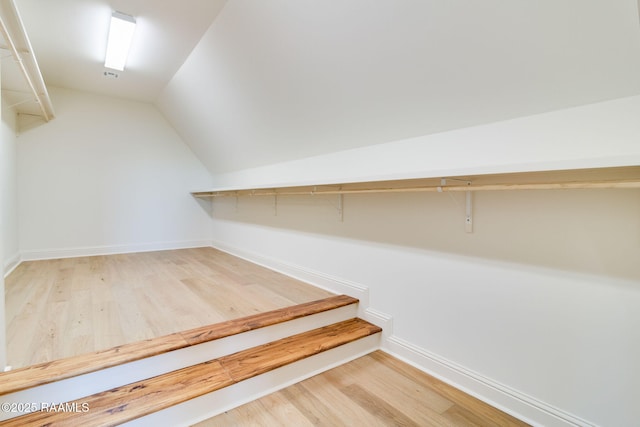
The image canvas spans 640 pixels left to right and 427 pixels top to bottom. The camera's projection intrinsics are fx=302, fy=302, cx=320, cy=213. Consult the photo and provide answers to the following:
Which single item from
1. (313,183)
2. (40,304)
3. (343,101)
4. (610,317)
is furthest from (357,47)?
(40,304)

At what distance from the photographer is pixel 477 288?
5.30 ft

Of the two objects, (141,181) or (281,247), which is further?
(141,181)

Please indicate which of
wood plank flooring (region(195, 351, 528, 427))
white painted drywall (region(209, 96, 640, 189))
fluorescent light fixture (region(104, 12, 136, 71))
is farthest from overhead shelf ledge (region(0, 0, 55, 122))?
wood plank flooring (region(195, 351, 528, 427))

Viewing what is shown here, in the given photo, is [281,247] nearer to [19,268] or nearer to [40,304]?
[40,304]

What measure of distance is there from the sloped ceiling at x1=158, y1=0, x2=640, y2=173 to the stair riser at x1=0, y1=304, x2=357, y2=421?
4.74ft

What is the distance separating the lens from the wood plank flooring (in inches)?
55.7

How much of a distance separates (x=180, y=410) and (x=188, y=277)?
1.86m

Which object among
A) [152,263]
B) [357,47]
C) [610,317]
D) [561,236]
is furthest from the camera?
[152,263]

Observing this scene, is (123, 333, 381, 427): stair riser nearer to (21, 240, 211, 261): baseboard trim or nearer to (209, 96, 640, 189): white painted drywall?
(209, 96, 640, 189): white painted drywall

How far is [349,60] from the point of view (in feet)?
6.04

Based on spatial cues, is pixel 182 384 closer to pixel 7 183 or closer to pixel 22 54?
pixel 22 54

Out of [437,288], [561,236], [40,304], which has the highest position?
[561,236]

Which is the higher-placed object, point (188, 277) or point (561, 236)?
point (561, 236)

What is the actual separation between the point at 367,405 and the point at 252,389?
23.6 inches
